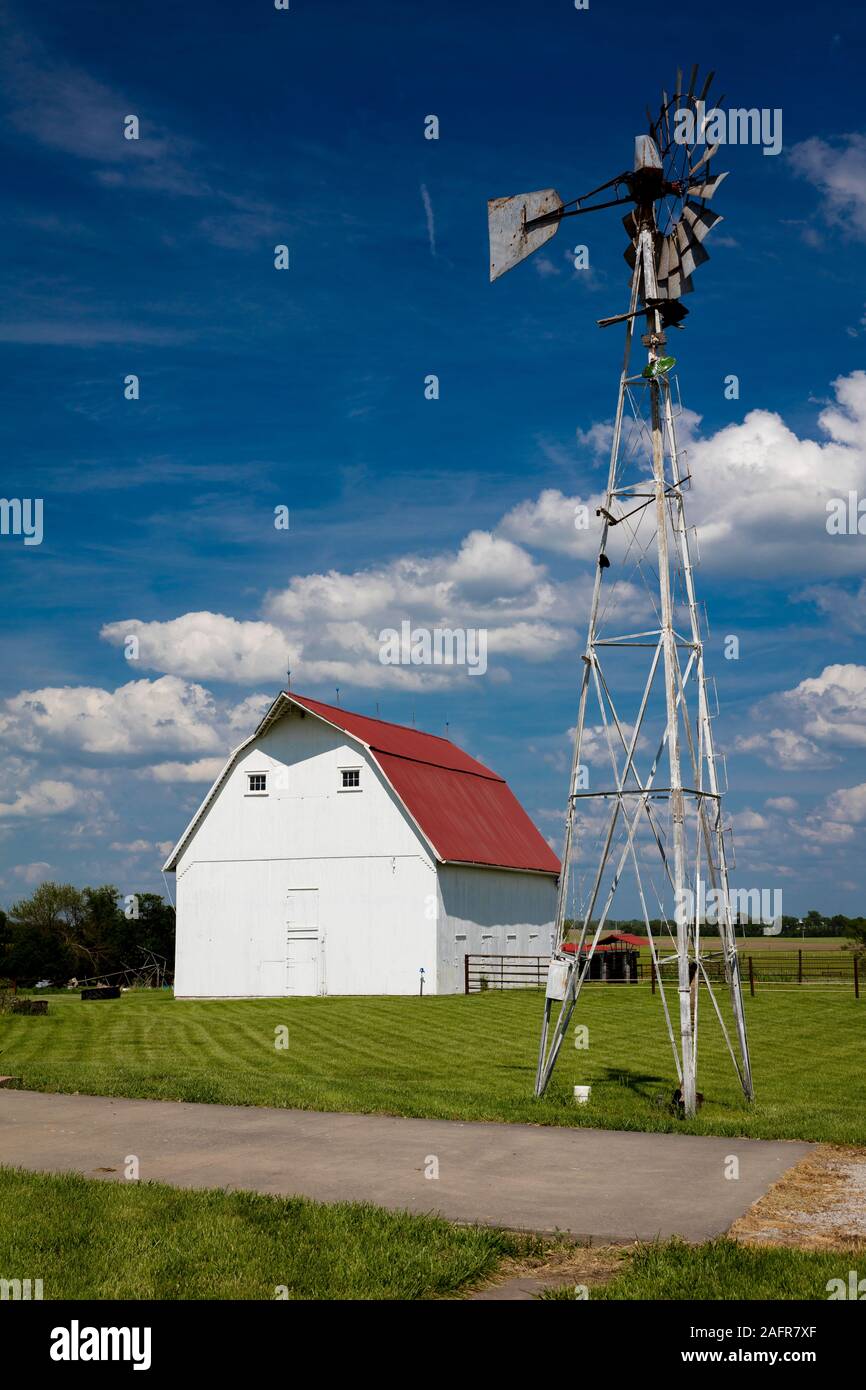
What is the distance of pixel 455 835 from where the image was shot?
41.5m

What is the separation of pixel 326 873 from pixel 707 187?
28.6m

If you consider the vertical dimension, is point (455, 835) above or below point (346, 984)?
above

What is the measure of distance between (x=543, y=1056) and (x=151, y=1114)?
4803mm

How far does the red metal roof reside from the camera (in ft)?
132

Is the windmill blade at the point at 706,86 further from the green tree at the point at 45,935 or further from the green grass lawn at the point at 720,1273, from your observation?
the green tree at the point at 45,935

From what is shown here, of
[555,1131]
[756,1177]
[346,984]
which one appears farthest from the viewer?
[346,984]

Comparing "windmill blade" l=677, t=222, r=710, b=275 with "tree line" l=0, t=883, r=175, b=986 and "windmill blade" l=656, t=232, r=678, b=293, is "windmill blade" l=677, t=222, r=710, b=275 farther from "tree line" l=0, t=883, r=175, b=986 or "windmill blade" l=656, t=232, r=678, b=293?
"tree line" l=0, t=883, r=175, b=986

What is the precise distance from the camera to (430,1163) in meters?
10.3

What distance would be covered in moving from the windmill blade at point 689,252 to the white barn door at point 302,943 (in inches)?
1120

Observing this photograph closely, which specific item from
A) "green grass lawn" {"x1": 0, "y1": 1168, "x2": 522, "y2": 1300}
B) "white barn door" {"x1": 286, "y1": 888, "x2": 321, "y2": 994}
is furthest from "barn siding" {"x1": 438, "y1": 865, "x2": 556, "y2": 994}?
"green grass lawn" {"x1": 0, "y1": 1168, "x2": 522, "y2": 1300}
